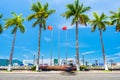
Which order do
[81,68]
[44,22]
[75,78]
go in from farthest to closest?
[44,22]
[81,68]
[75,78]

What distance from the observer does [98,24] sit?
60156 millimetres

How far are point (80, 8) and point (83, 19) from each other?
131 inches

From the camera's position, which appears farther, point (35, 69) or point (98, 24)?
point (98, 24)

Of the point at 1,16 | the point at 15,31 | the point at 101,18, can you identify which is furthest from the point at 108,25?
the point at 1,16

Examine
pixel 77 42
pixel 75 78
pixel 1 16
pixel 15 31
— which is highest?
pixel 1 16

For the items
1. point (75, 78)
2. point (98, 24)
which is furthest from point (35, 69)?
point (98, 24)

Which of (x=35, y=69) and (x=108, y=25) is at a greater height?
(x=108, y=25)

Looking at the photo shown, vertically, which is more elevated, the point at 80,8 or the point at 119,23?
the point at 80,8

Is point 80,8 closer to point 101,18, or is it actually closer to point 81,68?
point 101,18

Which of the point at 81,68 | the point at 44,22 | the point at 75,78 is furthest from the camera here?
the point at 44,22

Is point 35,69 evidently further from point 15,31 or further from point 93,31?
point 93,31

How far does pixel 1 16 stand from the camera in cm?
6006

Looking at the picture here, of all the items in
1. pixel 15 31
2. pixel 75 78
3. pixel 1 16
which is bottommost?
pixel 75 78

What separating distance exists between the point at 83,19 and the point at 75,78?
1987cm
